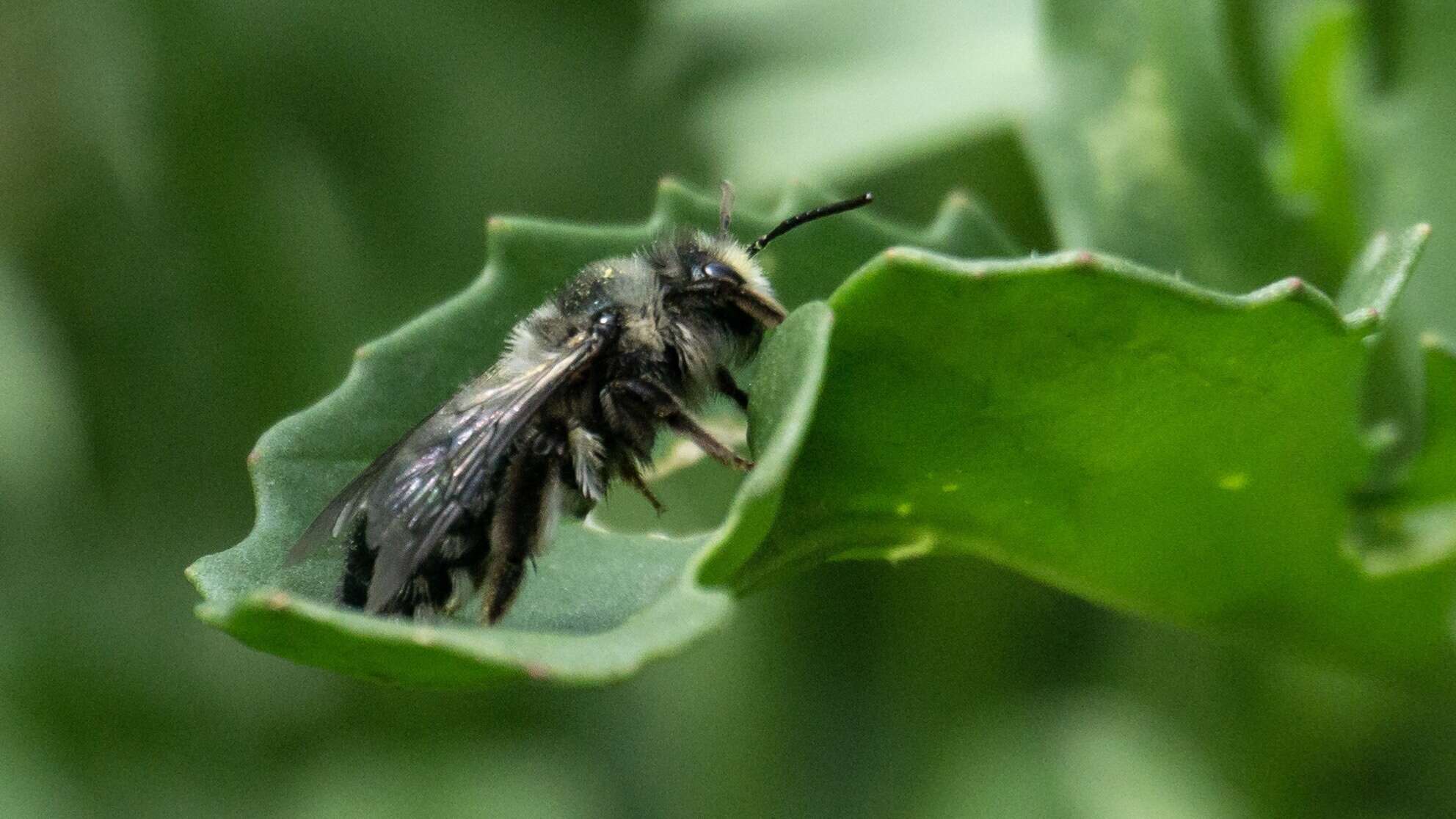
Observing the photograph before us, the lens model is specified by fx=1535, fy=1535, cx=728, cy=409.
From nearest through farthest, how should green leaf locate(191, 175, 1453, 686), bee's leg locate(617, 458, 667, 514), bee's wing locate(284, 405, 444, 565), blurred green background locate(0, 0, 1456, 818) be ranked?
1. green leaf locate(191, 175, 1453, 686)
2. bee's wing locate(284, 405, 444, 565)
3. bee's leg locate(617, 458, 667, 514)
4. blurred green background locate(0, 0, 1456, 818)

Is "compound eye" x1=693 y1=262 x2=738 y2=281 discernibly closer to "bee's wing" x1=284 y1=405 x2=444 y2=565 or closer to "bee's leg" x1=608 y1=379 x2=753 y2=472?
"bee's leg" x1=608 y1=379 x2=753 y2=472

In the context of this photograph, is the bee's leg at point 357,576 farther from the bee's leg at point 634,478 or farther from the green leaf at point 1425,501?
the green leaf at point 1425,501

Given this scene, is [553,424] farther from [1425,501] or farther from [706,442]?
[1425,501]

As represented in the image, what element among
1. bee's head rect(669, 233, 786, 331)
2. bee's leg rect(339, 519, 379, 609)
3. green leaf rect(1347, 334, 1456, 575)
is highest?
bee's head rect(669, 233, 786, 331)

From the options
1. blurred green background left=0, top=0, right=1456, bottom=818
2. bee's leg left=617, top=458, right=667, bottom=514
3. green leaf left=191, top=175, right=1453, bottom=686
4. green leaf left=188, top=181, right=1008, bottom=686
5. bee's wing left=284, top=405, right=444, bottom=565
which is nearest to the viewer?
green leaf left=188, top=181, right=1008, bottom=686

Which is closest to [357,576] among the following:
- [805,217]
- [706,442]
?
[706,442]

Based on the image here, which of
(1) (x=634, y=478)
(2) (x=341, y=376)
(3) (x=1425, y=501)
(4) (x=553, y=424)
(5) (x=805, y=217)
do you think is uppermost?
(5) (x=805, y=217)

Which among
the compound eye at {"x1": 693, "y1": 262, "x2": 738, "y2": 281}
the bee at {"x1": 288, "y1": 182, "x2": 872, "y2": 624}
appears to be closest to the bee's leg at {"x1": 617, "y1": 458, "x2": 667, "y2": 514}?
the bee at {"x1": 288, "y1": 182, "x2": 872, "y2": 624}

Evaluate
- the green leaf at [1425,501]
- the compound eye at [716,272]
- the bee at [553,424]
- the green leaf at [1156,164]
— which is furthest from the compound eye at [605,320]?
the green leaf at [1425,501]
